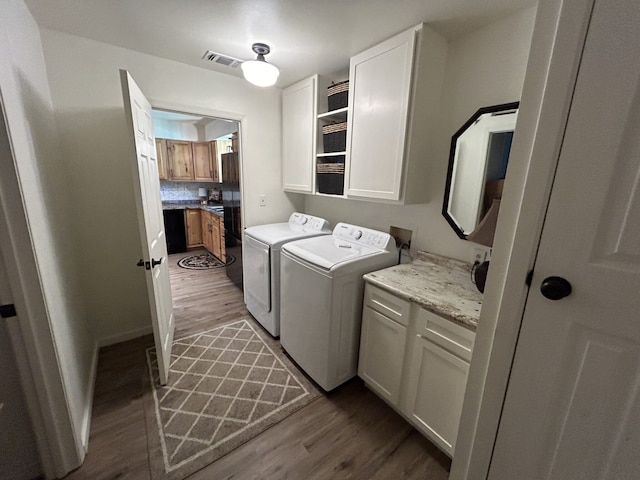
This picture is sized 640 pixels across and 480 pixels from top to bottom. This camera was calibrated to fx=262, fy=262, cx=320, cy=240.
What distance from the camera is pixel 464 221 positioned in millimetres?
1690

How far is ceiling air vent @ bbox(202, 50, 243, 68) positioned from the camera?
6.37ft

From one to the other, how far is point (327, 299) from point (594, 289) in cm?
118

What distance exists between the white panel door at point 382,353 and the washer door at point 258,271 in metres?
0.94

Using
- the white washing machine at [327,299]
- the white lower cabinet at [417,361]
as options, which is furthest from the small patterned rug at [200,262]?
the white lower cabinet at [417,361]

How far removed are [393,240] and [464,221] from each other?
19.1 inches

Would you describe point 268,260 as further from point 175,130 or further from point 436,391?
point 175,130

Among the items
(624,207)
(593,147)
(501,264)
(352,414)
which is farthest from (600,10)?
(352,414)

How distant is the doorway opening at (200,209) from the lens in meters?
3.21

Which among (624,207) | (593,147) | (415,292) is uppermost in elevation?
(593,147)

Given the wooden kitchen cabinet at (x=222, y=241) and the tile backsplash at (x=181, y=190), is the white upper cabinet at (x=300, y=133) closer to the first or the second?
the wooden kitchen cabinet at (x=222, y=241)

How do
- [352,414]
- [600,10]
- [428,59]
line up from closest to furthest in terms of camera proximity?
[600,10], [428,59], [352,414]

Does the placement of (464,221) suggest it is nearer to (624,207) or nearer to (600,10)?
(624,207)

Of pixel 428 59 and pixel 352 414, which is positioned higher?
pixel 428 59

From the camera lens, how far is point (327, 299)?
163 cm
